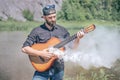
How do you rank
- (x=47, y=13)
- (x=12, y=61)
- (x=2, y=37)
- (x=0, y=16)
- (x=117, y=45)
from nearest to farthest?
(x=47, y=13)
(x=12, y=61)
(x=117, y=45)
(x=2, y=37)
(x=0, y=16)

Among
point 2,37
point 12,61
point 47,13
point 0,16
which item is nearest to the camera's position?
point 47,13

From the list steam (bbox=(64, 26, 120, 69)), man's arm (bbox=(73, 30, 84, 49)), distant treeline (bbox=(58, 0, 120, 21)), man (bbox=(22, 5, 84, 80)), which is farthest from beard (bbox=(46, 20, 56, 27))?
distant treeline (bbox=(58, 0, 120, 21))

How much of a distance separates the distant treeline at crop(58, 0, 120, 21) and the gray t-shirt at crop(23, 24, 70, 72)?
81.2ft

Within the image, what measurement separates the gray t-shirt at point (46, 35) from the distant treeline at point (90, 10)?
24752 mm

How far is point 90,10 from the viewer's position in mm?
34594

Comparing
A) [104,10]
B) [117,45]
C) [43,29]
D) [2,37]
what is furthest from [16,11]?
[43,29]

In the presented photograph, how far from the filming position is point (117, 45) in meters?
13.4

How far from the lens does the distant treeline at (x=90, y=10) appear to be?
105 ft

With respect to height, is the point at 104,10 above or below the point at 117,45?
below

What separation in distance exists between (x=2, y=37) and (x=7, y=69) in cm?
1072

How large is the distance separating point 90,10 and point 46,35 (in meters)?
28.6

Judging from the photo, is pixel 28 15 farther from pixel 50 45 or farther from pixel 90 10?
pixel 50 45

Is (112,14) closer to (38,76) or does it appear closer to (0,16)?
(0,16)

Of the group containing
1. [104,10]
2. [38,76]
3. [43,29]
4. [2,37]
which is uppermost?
[43,29]
